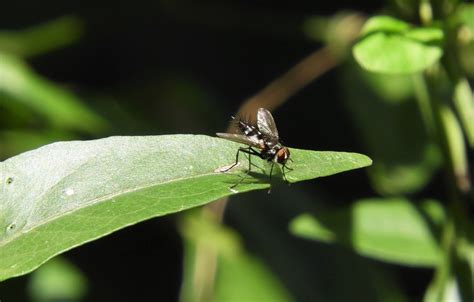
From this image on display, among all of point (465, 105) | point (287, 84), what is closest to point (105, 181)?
point (465, 105)

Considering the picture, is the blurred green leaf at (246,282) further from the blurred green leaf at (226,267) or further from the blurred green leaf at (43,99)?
the blurred green leaf at (43,99)

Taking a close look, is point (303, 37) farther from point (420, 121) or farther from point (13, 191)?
point (13, 191)

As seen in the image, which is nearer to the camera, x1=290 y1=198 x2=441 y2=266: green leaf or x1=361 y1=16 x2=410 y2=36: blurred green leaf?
x1=361 y1=16 x2=410 y2=36: blurred green leaf

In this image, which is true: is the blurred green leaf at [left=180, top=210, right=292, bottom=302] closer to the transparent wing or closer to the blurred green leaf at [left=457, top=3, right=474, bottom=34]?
the transparent wing

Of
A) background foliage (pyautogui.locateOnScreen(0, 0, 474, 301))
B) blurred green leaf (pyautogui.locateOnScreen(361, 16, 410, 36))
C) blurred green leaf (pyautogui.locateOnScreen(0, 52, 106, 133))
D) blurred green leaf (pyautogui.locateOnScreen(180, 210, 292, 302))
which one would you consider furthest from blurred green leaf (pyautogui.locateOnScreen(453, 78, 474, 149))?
blurred green leaf (pyautogui.locateOnScreen(0, 52, 106, 133))

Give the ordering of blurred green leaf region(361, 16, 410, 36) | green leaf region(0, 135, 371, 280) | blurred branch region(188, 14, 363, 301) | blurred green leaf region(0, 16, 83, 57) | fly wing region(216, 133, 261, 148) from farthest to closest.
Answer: blurred green leaf region(0, 16, 83, 57), blurred branch region(188, 14, 363, 301), blurred green leaf region(361, 16, 410, 36), fly wing region(216, 133, 261, 148), green leaf region(0, 135, 371, 280)

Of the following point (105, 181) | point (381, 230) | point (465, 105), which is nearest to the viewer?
point (105, 181)

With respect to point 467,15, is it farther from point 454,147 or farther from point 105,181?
point 105,181
